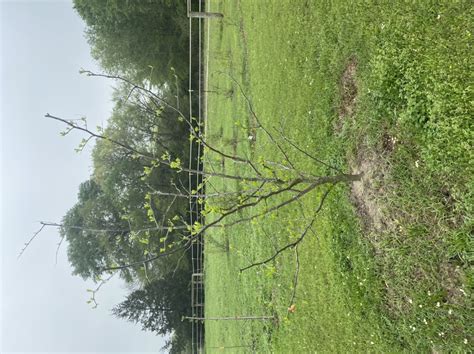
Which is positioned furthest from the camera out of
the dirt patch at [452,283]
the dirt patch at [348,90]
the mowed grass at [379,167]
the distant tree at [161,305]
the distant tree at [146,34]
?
the distant tree at [161,305]

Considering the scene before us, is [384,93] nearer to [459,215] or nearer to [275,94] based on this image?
[459,215]

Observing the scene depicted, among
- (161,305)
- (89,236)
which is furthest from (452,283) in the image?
(89,236)

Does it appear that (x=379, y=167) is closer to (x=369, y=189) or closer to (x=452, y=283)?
(x=369, y=189)

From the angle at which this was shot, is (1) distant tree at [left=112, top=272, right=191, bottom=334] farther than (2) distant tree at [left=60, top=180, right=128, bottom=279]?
No

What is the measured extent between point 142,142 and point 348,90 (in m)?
17.2

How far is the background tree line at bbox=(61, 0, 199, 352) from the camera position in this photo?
21.0 meters

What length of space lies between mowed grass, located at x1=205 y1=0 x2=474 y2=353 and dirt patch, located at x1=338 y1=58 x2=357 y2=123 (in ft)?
0.27

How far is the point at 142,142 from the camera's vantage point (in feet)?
73.5

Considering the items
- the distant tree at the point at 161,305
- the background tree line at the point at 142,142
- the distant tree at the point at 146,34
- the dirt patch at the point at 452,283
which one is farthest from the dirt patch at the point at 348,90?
the distant tree at the point at 161,305

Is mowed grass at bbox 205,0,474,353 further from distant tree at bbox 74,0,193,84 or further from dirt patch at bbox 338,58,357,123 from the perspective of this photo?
distant tree at bbox 74,0,193,84

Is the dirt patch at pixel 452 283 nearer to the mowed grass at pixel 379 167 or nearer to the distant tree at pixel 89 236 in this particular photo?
the mowed grass at pixel 379 167

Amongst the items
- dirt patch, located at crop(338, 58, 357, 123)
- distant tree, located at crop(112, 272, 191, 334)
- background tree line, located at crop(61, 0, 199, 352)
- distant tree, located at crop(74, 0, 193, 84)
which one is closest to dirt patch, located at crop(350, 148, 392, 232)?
dirt patch, located at crop(338, 58, 357, 123)

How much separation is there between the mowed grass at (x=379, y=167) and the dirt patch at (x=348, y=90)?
82 millimetres

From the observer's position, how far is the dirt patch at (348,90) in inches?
242
